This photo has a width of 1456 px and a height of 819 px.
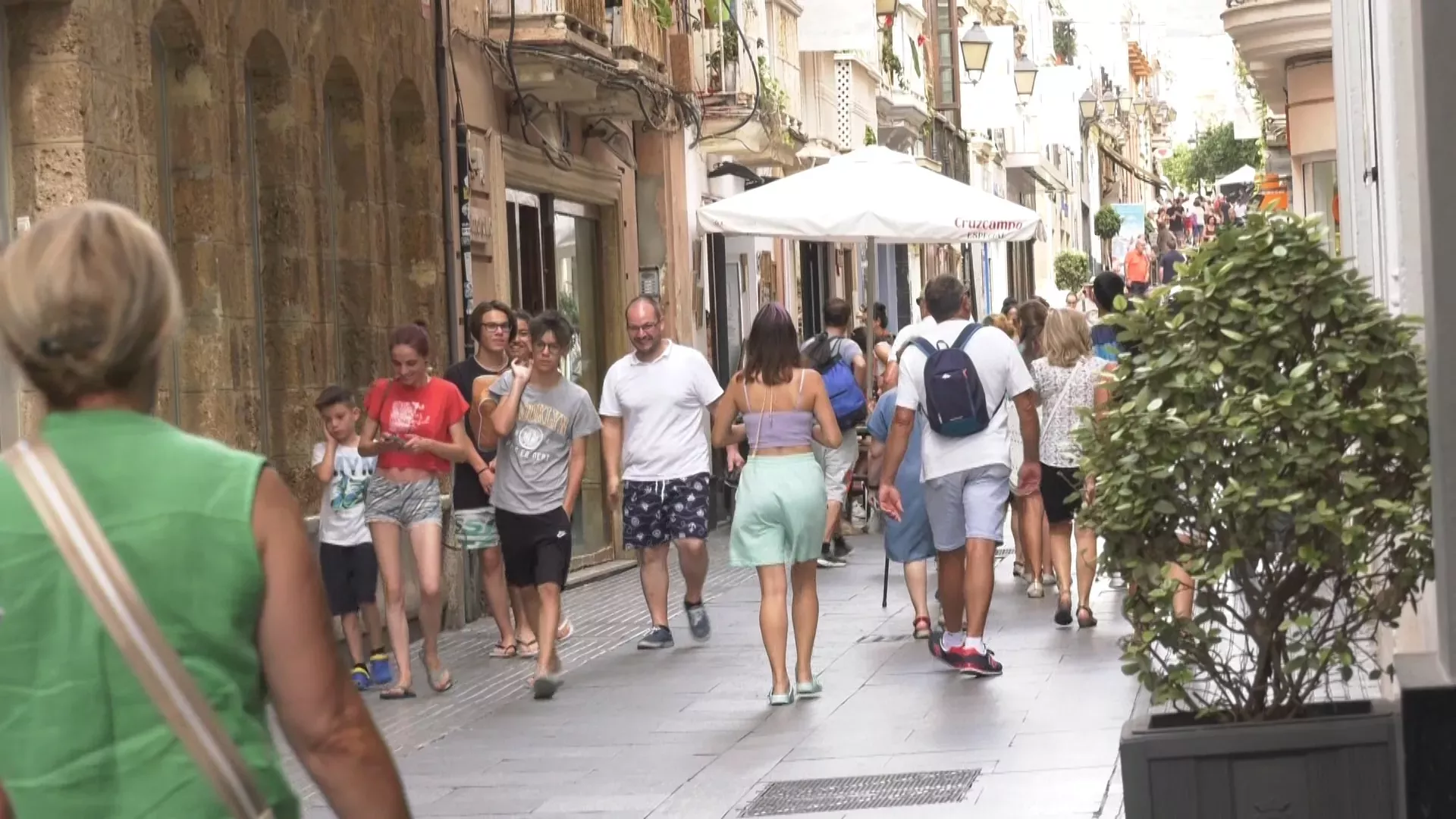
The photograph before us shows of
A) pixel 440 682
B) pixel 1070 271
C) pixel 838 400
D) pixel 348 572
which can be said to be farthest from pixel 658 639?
pixel 1070 271

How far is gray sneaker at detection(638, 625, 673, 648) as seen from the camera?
46.0 ft

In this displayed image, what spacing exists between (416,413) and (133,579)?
920 cm

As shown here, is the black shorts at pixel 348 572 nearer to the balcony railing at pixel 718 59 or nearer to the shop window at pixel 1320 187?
the shop window at pixel 1320 187

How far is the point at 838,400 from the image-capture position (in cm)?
1875

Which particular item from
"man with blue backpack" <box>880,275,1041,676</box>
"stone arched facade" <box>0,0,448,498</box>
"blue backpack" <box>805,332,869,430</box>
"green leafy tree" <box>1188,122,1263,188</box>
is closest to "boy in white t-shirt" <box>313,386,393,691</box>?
"stone arched facade" <box>0,0,448,498</box>

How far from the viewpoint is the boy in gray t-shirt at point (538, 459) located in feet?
41.3

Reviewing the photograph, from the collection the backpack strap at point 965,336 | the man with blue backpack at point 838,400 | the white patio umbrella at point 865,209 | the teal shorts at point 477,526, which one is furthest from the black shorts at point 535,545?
the white patio umbrella at point 865,209

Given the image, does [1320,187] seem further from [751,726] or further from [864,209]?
[751,726]

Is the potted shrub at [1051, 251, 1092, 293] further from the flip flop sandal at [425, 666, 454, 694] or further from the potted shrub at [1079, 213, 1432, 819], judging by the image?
the potted shrub at [1079, 213, 1432, 819]

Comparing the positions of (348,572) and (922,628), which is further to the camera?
(922,628)

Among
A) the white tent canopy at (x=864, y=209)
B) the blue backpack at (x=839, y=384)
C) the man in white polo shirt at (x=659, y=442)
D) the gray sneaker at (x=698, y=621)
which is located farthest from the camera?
the white tent canopy at (x=864, y=209)

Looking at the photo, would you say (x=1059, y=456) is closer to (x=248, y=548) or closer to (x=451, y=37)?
(x=451, y=37)

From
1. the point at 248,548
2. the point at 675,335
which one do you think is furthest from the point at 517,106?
the point at 248,548

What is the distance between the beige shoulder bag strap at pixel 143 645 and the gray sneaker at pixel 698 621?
11173mm
